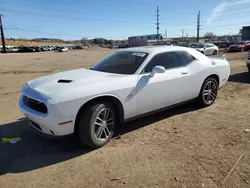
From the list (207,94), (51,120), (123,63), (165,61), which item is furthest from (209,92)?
(51,120)

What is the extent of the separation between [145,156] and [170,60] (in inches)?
85.3

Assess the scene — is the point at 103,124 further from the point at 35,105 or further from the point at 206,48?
the point at 206,48

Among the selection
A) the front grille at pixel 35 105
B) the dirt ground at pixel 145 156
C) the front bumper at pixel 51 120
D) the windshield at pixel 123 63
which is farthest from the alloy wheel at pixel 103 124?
the windshield at pixel 123 63

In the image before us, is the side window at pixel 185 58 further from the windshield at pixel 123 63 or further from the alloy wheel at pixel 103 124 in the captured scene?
the alloy wheel at pixel 103 124

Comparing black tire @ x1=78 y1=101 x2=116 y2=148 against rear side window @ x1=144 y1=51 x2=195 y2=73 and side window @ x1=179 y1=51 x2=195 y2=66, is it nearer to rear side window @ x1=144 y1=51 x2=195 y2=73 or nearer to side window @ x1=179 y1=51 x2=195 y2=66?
rear side window @ x1=144 y1=51 x2=195 y2=73

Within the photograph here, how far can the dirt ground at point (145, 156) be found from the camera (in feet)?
8.87

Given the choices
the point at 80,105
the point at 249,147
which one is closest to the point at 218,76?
the point at 249,147

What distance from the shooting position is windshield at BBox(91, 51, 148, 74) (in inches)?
161

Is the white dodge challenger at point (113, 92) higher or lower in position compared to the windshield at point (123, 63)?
lower

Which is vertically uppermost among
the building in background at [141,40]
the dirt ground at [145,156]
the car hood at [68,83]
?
the building in background at [141,40]

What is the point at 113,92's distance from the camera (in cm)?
348

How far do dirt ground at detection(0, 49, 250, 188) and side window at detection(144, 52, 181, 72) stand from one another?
1120mm

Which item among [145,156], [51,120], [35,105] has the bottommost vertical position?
[145,156]

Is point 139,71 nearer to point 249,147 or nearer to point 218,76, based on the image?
point 249,147
